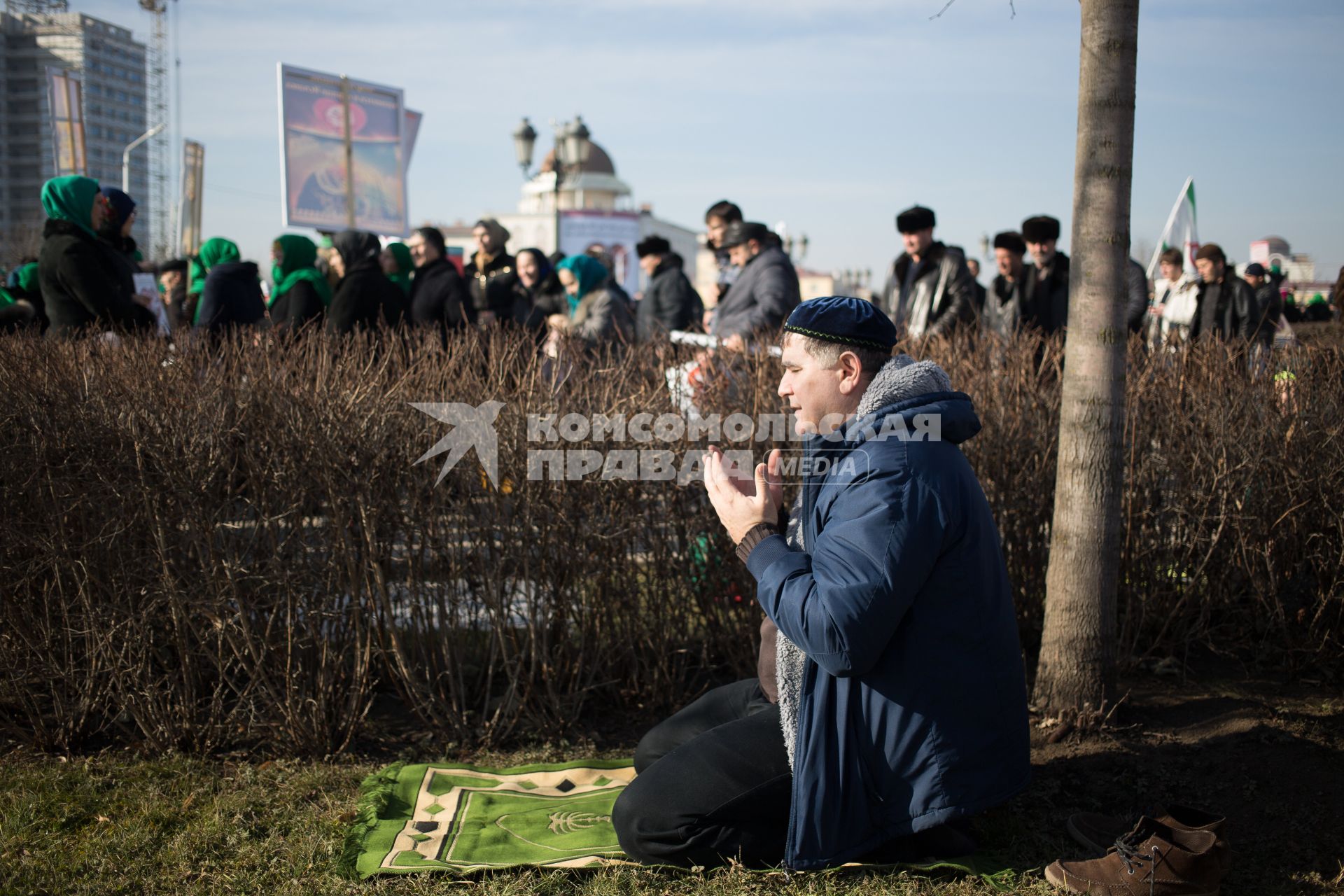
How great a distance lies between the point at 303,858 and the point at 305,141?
21.7 feet

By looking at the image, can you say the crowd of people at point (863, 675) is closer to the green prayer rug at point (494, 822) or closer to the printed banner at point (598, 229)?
the green prayer rug at point (494, 822)

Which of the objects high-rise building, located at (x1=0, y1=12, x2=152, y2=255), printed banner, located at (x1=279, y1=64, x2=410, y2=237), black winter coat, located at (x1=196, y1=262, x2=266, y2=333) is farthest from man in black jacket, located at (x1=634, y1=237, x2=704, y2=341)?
high-rise building, located at (x1=0, y1=12, x2=152, y2=255)

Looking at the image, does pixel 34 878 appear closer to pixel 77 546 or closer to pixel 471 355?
pixel 77 546

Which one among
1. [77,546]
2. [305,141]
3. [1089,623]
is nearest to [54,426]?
[77,546]

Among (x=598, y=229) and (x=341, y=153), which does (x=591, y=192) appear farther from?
(x=341, y=153)

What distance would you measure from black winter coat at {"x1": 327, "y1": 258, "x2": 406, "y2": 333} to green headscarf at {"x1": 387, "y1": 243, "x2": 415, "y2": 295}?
0.90 metres

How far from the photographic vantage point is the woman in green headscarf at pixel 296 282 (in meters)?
6.56

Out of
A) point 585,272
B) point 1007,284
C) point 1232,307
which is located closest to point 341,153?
point 585,272

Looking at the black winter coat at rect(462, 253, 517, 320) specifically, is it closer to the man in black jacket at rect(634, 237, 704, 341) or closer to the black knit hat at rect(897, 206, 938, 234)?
the man in black jacket at rect(634, 237, 704, 341)

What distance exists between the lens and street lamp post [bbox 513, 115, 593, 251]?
16297 millimetres

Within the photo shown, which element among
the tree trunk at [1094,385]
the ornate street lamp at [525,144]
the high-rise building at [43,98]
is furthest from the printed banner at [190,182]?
the high-rise building at [43,98]

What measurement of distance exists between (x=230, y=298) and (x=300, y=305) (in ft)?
1.53

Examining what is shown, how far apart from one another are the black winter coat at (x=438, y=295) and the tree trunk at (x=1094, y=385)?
442 centimetres

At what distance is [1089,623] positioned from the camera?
11.2 ft
